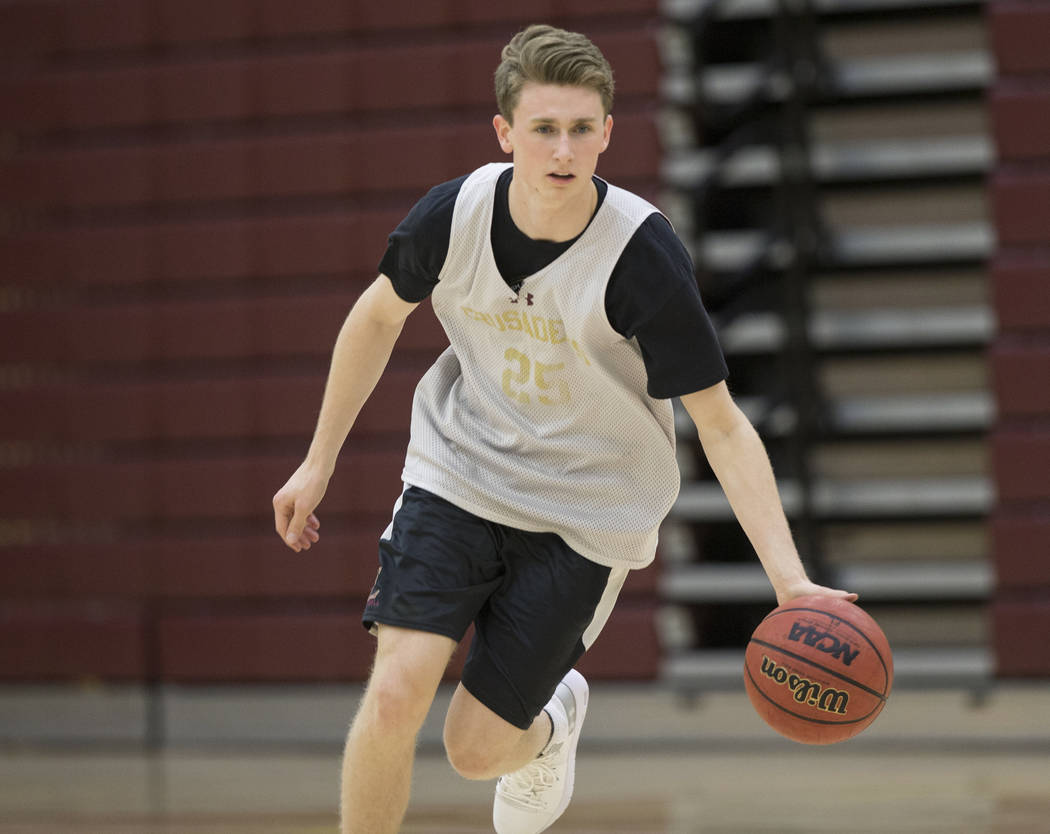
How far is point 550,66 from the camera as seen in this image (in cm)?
234

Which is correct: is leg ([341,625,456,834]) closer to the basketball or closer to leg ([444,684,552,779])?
leg ([444,684,552,779])

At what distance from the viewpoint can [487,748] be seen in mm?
2648

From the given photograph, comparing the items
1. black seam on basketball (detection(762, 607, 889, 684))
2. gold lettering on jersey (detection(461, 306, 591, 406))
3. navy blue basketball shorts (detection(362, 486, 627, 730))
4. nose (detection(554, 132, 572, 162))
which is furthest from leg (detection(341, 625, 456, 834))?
nose (detection(554, 132, 572, 162))

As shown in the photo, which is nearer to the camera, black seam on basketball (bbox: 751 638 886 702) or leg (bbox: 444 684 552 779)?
black seam on basketball (bbox: 751 638 886 702)

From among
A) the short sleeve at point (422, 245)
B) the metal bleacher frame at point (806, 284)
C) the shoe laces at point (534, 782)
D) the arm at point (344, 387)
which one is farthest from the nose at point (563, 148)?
the metal bleacher frame at point (806, 284)

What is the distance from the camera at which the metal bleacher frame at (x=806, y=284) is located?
513cm

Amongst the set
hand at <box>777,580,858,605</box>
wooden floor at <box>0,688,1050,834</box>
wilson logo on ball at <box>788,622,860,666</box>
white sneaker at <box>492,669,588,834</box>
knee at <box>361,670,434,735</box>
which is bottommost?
wooden floor at <box>0,688,1050,834</box>

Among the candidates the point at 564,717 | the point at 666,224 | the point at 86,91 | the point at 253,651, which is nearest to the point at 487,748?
the point at 564,717

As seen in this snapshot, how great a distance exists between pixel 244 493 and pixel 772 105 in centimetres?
241

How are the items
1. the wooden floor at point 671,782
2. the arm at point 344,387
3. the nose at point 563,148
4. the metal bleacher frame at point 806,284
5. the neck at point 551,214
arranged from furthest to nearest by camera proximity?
the metal bleacher frame at point 806,284 → the wooden floor at point 671,782 → the arm at point 344,387 → the neck at point 551,214 → the nose at point 563,148

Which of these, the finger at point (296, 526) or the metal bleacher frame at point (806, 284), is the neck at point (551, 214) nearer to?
the finger at point (296, 526)

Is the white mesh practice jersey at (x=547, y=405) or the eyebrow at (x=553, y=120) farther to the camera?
the white mesh practice jersey at (x=547, y=405)

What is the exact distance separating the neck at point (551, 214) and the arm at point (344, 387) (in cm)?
26

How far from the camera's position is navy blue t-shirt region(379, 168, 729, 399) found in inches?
95.6
